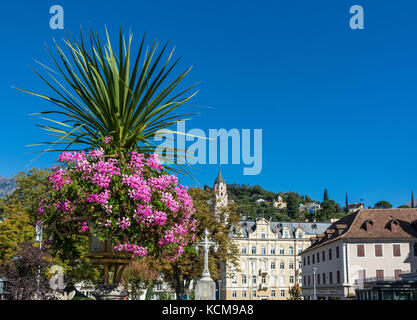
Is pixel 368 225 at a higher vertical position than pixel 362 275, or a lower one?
higher

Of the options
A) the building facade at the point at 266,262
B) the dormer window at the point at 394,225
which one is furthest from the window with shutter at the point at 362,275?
the building facade at the point at 266,262

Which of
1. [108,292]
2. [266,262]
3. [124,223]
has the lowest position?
[266,262]

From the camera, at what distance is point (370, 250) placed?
5194 cm

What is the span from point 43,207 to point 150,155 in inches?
73.4

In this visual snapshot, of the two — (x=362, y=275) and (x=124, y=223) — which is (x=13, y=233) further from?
(x=362, y=275)

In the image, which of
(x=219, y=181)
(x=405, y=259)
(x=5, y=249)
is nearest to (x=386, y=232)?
(x=405, y=259)

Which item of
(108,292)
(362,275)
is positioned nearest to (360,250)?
(362,275)

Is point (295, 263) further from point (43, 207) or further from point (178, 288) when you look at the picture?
point (43, 207)

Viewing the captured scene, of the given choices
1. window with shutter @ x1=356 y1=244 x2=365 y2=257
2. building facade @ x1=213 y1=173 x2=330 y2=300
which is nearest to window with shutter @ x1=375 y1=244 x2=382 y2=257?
window with shutter @ x1=356 y1=244 x2=365 y2=257

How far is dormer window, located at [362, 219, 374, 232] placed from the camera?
175 feet

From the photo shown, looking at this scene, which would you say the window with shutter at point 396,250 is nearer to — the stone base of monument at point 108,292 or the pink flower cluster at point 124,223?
the stone base of monument at point 108,292

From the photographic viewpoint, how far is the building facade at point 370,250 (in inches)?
2005

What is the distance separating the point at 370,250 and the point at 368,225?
3213 mm

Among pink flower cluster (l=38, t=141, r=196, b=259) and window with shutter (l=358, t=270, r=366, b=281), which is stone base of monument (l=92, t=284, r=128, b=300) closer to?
pink flower cluster (l=38, t=141, r=196, b=259)
